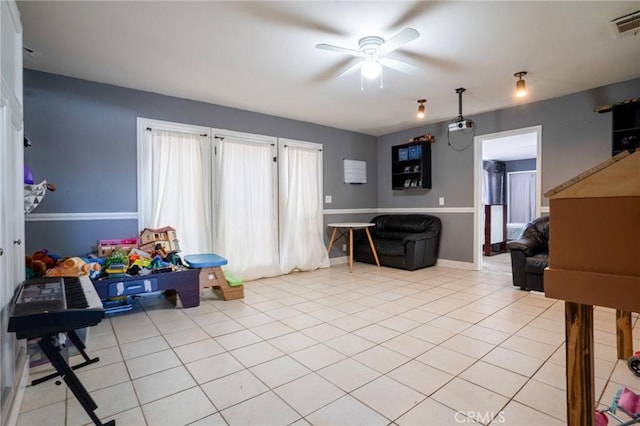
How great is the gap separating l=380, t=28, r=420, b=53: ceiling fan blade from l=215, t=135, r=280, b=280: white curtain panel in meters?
2.60

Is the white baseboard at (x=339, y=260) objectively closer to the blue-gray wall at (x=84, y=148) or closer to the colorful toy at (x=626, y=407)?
the blue-gray wall at (x=84, y=148)

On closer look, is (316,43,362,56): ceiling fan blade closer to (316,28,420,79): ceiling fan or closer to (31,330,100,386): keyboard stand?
(316,28,420,79): ceiling fan

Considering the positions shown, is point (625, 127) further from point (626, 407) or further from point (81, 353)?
point (81, 353)

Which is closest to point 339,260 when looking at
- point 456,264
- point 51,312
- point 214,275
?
point 456,264

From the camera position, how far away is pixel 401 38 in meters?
2.22

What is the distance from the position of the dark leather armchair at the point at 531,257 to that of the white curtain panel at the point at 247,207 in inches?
128

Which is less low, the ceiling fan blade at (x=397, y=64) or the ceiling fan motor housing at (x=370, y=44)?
the ceiling fan motor housing at (x=370, y=44)

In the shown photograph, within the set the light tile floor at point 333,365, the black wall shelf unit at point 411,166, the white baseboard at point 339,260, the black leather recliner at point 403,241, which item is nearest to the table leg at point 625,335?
the light tile floor at point 333,365

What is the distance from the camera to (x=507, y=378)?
1.85 m

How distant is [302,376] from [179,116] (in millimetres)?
3500

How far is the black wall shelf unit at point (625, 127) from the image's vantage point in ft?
11.3

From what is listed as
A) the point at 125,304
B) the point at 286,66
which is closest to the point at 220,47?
the point at 286,66

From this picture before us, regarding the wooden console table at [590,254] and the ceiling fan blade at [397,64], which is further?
the ceiling fan blade at [397,64]

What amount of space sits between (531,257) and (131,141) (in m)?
4.98
